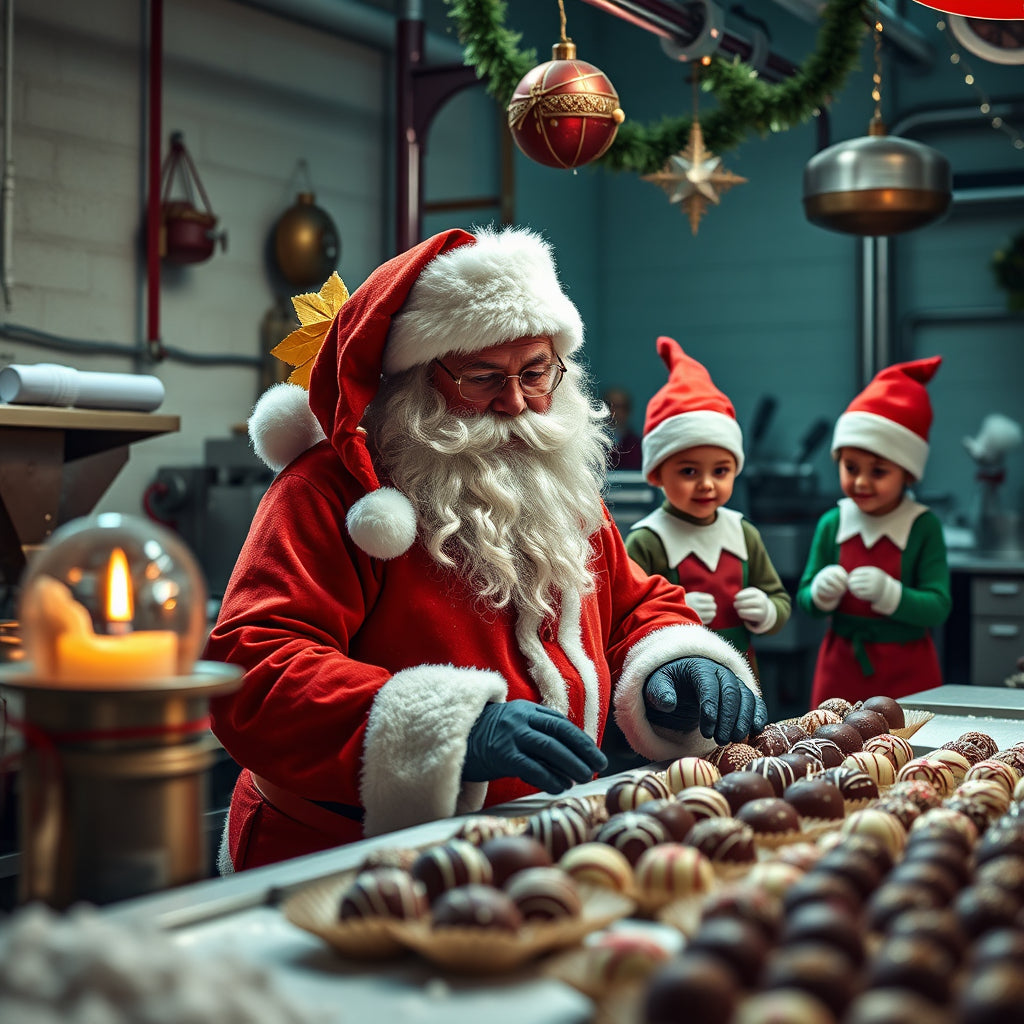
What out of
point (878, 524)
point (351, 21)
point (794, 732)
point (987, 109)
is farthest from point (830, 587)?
point (987, 109)

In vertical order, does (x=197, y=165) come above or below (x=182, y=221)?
above

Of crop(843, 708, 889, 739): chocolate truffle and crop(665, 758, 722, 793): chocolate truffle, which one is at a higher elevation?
crop(843, 708, 889, 739): chocolate truffle

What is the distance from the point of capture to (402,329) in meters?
1.91

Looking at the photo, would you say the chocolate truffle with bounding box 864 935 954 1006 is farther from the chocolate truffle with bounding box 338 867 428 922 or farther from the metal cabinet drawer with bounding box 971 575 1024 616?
the metal cabinet drawer with bounding box 971 575 1024 616

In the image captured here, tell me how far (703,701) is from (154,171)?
3.24 meters

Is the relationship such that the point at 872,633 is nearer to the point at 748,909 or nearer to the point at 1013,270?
the point at 748,909

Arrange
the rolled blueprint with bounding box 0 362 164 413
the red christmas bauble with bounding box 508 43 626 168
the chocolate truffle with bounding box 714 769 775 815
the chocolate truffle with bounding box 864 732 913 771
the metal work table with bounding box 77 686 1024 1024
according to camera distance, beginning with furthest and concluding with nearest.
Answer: the rolled blueprint with bounding box 0 362 164 413
the red christmas bauble with bounding box 508 43 626 168
the chocolate truffle with bounding box 864 732 913 771
the chocolate truffle with bounding box 714 769 775 815
the metal work table with bounding box 77 686 1024 1024

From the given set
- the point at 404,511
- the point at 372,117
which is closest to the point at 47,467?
the point at 404,511

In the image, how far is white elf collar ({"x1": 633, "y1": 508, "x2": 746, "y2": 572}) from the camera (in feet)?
10.4

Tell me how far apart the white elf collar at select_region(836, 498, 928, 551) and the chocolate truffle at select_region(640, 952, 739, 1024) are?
109 inches

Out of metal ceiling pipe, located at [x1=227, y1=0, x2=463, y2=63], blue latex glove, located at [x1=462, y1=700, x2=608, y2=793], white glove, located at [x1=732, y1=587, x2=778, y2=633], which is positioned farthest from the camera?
metal ceiling pipe, located at [x1=227, y1=0, x2=463, y2=63]

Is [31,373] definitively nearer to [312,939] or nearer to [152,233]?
[152,233]

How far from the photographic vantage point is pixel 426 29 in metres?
5.27

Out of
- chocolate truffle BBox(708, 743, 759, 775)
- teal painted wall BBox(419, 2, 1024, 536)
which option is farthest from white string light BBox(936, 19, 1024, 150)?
chocolate truffle BBox(708, 743, 759, 775)
